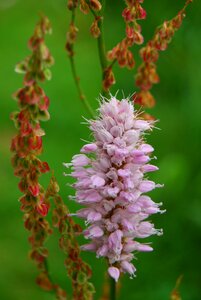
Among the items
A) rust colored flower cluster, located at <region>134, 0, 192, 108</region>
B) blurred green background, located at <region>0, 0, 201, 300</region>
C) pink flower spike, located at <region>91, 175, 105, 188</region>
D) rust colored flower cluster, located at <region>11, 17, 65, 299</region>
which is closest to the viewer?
rust colored flower cluster, located at <region>11, 17, 65, 299</region>

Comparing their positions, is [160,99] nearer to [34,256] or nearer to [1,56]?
[1,56]

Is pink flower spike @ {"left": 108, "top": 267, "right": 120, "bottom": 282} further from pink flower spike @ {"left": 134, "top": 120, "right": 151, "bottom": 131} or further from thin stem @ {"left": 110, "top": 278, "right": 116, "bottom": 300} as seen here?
pink flower spike @ {"left": 134, "top": 120, "right": 151, "bottom": 131}

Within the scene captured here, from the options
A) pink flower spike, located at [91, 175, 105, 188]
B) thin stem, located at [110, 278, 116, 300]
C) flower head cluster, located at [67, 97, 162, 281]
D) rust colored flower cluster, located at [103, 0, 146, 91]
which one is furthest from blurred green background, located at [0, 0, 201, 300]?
rust colored flower cluster, located at [103, 0, 146, 91]

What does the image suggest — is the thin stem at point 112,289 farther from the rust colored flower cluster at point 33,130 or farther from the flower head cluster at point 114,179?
the rust colored flower cluster at point 33,130

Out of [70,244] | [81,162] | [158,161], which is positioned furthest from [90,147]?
[158,161]

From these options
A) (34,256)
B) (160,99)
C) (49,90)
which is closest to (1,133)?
(49,90)

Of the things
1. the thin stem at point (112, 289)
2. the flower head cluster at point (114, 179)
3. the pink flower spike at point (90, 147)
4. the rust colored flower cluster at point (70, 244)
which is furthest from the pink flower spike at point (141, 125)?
the thin stem at point (112, 289)

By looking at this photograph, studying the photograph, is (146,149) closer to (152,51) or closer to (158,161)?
(152,51)
